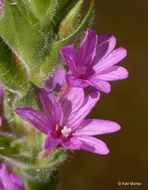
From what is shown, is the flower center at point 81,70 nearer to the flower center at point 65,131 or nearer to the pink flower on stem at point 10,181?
the flower center at point 65,131

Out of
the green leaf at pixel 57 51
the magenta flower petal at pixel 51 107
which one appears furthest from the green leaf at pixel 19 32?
the magenta flower petal at pixel 51 107

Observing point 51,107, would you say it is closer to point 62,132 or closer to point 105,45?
point 62,132

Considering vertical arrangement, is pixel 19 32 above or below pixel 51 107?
above

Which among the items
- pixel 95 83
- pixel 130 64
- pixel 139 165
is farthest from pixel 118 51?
pixel 130 64

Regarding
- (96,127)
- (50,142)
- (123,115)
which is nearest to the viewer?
(50,142)

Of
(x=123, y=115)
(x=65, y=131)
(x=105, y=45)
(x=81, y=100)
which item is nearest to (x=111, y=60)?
(x=105, y=45)

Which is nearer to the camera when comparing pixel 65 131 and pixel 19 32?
pixel 19 32

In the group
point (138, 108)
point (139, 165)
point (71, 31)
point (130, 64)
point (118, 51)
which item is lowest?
point (139, 165)

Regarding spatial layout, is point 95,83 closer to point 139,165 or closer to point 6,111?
point 6,111

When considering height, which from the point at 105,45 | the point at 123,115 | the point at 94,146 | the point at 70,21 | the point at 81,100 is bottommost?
the point at 123,115
